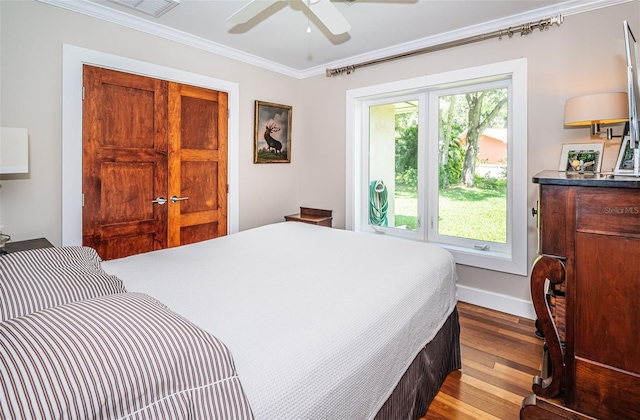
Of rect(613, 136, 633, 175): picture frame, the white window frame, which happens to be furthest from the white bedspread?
the white window frame

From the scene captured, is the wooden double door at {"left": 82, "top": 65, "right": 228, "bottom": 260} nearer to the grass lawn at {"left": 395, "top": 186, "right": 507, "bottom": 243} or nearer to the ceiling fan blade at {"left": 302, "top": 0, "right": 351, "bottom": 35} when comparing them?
the ceiling fan blade at {"left": 302, "top": 0, "right": 351, "bottom": 35}

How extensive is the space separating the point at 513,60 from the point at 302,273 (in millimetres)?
2589

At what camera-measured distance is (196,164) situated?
3.37 meters

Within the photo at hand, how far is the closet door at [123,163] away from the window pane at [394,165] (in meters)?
2.26

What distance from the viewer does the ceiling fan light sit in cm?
249

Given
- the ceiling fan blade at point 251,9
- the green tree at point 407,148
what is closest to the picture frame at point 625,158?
the green tree at point 407,148

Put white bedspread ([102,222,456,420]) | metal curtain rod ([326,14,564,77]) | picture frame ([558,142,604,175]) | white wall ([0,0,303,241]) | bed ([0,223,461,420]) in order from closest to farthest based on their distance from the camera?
bed ([0,223,461,420]), white bedspread ([102,222,456,420]), white wall ([0,0,303,241]), picture frame ([558,142,604,175]), metal curtain rod ([326,14,564,77])

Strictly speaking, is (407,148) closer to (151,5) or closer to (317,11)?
(317,11)

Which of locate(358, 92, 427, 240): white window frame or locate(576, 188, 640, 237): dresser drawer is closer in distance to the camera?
locate(576, 188, 640, 237): dresser drawer

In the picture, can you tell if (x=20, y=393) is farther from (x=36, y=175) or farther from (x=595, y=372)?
(x=36, y=175)

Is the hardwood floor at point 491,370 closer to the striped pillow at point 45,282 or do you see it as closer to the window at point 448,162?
the window at point 448,162

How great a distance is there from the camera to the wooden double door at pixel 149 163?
8.83 ft

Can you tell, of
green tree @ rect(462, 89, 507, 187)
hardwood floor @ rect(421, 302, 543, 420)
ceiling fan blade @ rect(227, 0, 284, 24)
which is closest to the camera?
hardwood floor @ rect(421, 302, 543, 420)

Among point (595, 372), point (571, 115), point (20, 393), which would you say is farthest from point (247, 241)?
point (571, 115)
